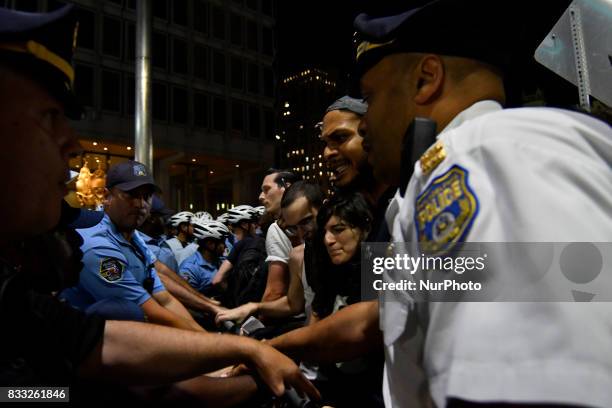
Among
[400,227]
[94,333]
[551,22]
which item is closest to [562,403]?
[400,227]

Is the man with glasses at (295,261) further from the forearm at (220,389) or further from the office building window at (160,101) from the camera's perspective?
the office building window at (160,101)

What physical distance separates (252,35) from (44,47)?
37.4 metres

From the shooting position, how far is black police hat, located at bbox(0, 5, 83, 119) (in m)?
1.57

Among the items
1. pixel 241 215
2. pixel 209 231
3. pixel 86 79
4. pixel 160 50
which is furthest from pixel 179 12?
pixel 209 231

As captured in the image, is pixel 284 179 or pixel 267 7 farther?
pixel 267 7

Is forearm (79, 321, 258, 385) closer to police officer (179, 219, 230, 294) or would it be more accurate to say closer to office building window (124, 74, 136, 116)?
police officer (179, 219, 230, 294)

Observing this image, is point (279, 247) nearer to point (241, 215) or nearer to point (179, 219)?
point (241, 215)

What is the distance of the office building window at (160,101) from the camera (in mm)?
30875

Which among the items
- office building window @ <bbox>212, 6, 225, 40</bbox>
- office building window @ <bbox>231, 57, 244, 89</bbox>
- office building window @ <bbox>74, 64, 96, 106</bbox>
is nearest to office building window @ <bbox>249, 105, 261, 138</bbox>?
office building window @ <bbox>231, 57, 244, 89</bbox>

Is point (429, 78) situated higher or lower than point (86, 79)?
lower

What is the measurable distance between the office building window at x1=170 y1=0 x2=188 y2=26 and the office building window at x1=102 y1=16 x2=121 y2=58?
4155mm

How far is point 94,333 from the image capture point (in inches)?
75.4

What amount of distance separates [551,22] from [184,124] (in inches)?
1235

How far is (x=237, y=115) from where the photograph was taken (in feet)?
115
